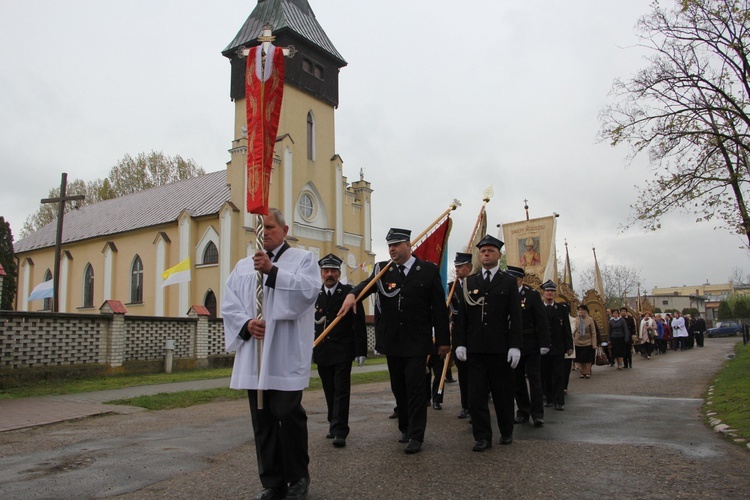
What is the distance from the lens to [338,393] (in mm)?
6820

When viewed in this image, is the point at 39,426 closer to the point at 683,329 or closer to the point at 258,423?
the point at 258,423

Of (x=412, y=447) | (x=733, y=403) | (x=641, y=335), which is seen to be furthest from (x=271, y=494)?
(x=641, y=335)

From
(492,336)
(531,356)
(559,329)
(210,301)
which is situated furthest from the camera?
(210,301)

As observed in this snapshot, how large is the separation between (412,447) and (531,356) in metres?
3.56

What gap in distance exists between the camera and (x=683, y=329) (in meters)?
33.0

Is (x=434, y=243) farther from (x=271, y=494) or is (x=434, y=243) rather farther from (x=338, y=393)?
(x=271, y=494)

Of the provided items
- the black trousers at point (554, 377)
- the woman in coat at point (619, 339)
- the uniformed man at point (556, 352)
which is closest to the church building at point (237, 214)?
the woman in coat at point (619, 339)

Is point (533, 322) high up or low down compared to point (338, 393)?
up

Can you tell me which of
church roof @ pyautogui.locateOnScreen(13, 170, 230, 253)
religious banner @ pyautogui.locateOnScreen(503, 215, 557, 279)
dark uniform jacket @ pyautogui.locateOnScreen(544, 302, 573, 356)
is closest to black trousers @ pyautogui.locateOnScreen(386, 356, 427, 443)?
dark uniform jacket @ pyautogui.locateOnScreen(544, 302, 573, 356)

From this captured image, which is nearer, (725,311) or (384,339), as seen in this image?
(384,339)

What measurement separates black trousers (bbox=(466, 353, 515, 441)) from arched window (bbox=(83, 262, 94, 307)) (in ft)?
131

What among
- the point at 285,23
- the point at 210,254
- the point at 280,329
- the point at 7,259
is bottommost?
the point at 280,329

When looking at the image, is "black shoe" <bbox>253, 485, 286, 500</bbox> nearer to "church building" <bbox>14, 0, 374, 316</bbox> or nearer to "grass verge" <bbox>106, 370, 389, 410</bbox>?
"grass verge" <bbox>106, 370, 389, 410</bbox>

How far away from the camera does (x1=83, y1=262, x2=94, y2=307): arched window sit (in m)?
41.2
